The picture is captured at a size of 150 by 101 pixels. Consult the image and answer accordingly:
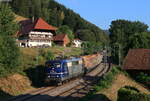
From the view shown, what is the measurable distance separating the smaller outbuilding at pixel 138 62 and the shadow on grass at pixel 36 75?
12.8 m

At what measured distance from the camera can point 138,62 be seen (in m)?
47.0

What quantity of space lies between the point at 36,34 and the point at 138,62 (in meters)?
47.3

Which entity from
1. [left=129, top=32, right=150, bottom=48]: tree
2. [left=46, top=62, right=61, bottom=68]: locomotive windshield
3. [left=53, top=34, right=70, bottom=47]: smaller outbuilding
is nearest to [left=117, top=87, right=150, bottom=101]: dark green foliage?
[left=46, top=62, right=61, bottom=68]: locomotive windshield

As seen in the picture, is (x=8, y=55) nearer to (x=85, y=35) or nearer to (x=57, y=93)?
(x=57, y=93)

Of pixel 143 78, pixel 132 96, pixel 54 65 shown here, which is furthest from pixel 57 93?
pixel 143 78

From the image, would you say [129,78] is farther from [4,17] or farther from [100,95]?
[4,17]

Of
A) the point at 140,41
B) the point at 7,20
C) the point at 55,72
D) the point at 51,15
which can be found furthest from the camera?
the point at 51,15

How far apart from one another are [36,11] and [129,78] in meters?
113

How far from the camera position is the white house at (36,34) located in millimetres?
87000

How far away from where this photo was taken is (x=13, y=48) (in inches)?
1451

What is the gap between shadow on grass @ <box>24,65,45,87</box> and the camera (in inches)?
1553

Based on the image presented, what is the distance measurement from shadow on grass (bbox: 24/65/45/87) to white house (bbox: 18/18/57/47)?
44.6 metres

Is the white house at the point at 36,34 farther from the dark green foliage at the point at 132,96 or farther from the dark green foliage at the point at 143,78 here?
the dark green foliage at the point at 132,96

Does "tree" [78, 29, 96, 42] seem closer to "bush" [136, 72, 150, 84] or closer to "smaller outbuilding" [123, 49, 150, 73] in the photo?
"smaller outbuilding" [123, 49, 150, 73]
